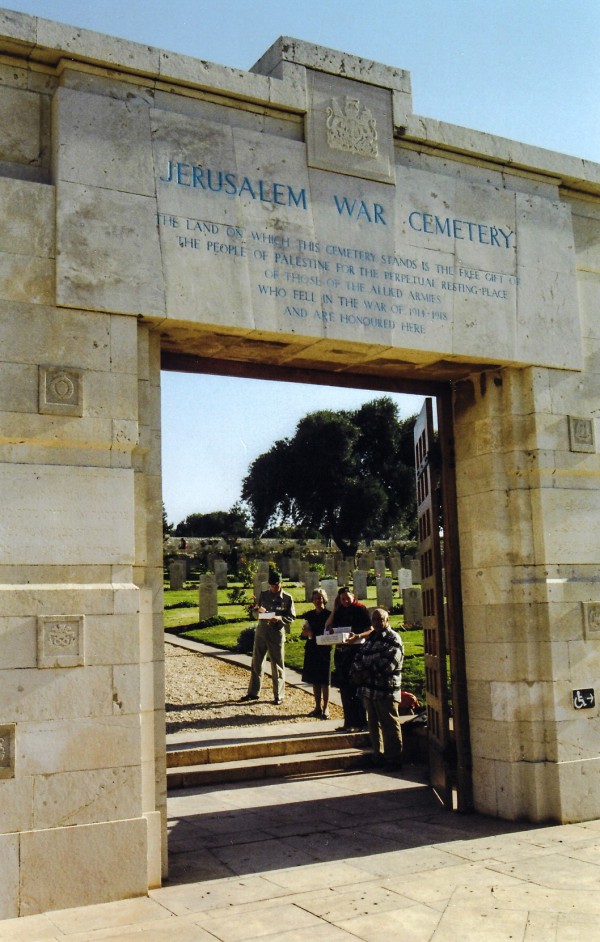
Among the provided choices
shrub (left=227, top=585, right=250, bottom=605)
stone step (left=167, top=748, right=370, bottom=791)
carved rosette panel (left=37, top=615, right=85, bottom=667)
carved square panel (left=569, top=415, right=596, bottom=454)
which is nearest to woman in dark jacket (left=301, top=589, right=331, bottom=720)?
stone step (left=167, top=748, right=370, bottom=791)

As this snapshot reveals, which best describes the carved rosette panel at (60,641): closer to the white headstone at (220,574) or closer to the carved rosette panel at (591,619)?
the carved rosette panel at (591,619)

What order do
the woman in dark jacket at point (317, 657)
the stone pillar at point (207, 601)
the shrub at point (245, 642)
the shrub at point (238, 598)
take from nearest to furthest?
the woman in dark jacket at point (317, 657)
the shrub at point (245, 642)
the stone pillar at point (207, 601)
the shrub at point (238, 598)

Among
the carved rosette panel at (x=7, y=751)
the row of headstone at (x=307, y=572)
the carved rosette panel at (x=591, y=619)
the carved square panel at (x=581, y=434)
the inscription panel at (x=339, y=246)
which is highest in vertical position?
the inscription panel at (x=339, y=246)

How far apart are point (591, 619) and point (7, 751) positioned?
4.32m

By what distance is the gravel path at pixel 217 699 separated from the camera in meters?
10.6

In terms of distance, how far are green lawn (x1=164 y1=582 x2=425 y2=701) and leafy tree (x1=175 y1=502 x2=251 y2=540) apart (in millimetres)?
22014

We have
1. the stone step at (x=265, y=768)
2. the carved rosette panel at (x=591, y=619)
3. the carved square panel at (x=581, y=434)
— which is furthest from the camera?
the stone step at (x=265, y=768)

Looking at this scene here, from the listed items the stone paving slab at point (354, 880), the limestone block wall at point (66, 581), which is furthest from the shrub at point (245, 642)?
the limestone block wall at point (66, 581)

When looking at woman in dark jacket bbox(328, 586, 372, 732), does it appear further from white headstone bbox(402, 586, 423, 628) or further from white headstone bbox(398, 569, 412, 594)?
white headstone bbox(398, 569, 412, 594)

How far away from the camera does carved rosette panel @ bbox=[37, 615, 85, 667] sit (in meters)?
4.85

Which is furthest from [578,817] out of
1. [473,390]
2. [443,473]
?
[473,390]

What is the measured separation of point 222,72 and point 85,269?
1729 millimetres

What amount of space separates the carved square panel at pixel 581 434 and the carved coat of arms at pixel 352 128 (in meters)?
2.58

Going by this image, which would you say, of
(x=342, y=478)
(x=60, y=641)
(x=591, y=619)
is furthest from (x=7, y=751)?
(x=342, y=478)
